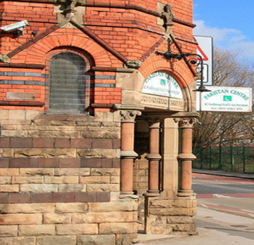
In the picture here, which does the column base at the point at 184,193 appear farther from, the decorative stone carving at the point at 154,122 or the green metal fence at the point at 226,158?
the green metal fence at the point at 226,158

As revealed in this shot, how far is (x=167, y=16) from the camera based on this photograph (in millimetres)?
10555

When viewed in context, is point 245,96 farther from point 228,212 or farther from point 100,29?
point 100,29

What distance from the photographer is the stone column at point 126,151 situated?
31.3 feet

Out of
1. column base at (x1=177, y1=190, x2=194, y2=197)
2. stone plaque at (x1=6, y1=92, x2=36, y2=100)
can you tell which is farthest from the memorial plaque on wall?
stone plaque at (x1=6, y1=92, x2=36, y2=100)

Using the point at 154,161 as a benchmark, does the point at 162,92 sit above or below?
above

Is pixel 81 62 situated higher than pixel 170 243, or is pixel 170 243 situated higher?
pixel 81 62

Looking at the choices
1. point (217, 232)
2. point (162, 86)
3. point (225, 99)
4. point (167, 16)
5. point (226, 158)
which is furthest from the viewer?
point (226, 158)

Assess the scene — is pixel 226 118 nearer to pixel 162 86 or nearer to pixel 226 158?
pixel 226 158

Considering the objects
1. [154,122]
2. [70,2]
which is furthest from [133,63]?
[154,122]

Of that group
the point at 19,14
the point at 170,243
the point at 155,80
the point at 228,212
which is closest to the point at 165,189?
the point at 170,243

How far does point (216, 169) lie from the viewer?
49.5 metres

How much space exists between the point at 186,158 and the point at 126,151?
2126 millimetres

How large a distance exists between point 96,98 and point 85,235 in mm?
2565

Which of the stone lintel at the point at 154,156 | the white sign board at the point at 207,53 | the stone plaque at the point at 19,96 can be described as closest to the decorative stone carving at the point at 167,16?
the stone lintel at the point at 154,156
